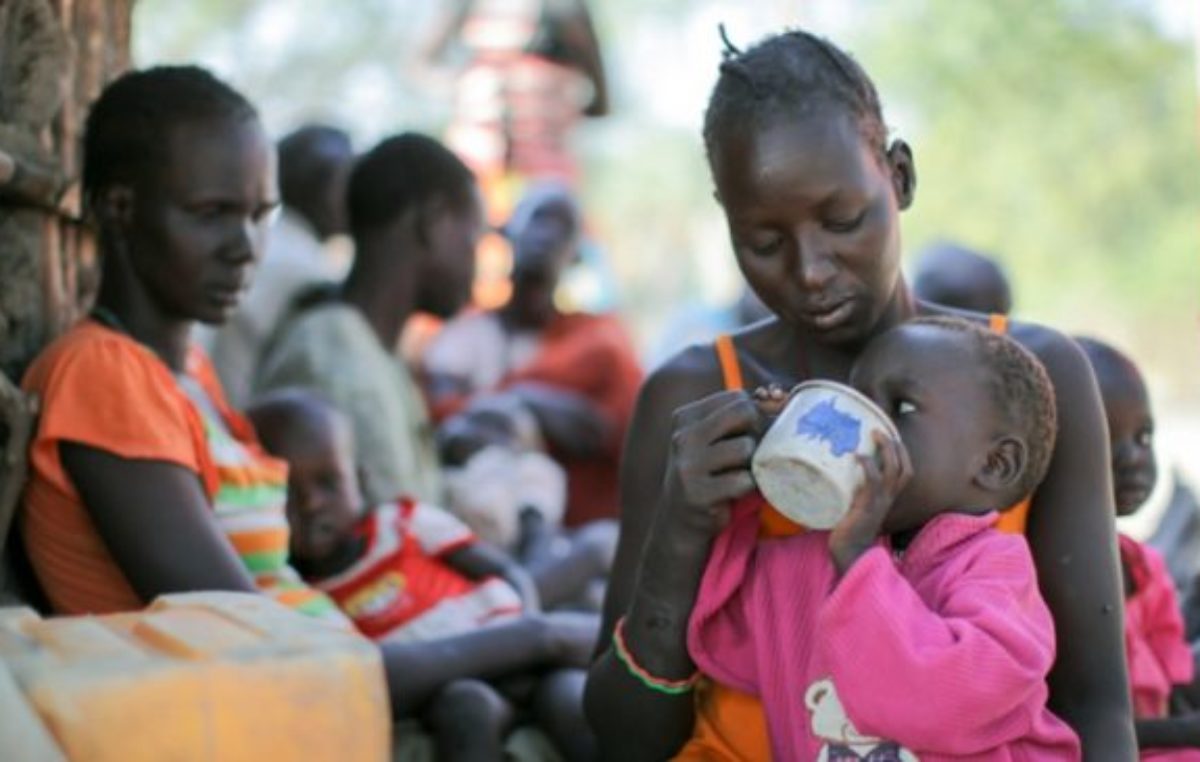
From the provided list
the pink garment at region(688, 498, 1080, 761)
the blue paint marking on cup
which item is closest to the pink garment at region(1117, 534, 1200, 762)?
the pink garment at region(688, 498, 1080, 761)

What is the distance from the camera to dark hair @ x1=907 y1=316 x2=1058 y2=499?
2.22m

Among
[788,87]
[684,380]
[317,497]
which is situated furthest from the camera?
[317,497]

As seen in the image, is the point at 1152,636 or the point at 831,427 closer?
the point at 831,427

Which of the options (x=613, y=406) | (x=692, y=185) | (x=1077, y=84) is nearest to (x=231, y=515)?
(x=613, y=406)

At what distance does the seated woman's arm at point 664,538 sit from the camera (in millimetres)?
2133

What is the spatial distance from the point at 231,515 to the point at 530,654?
23.9 inches

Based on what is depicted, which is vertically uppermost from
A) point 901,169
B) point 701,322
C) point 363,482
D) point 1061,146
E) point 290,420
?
point 901,169

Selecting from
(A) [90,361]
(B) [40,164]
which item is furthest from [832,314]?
(B) [40,164]

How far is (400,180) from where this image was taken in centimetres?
461

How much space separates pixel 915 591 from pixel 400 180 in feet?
9.02

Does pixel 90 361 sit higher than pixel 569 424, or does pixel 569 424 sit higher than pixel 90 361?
pixel 90 361

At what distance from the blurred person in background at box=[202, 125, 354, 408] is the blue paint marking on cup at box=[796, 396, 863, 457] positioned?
2.70 m

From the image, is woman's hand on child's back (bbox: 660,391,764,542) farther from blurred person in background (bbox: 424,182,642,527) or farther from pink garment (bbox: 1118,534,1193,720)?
blurred person in background (bbox: 424,182,642,527)

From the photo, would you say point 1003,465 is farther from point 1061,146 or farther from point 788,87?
point 1061,146
